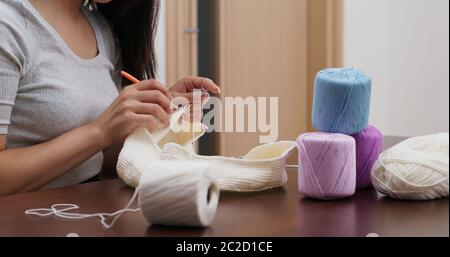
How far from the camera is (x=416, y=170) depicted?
688mm

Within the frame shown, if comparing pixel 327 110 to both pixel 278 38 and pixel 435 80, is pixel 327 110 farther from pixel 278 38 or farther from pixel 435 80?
pixel 435 80

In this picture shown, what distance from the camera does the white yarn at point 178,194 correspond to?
57 cm

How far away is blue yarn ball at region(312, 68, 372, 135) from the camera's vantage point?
716mm

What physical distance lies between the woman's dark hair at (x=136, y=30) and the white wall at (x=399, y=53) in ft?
6.76

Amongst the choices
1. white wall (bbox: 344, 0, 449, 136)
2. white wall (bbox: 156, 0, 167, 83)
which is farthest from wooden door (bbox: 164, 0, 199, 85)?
white wall (bbox: 344, 0, 449, 136)

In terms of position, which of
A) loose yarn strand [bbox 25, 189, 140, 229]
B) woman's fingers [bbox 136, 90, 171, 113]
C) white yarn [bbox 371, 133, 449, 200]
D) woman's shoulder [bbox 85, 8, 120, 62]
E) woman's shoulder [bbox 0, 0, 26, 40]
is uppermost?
woman's shoulder [bbox 0, 0, 26, 40]

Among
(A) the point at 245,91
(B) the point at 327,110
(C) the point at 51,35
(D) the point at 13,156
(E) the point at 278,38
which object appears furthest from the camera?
(E) the point at 278,38

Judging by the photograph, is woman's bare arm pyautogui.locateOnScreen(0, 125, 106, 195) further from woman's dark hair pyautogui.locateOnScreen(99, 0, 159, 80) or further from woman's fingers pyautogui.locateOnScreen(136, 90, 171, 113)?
woman's dark hair pyautogui.locateOnScreen(99, 0, 159, 80)

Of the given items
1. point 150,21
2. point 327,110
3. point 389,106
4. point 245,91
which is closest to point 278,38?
point 245,91

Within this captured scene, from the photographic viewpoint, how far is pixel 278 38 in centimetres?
296

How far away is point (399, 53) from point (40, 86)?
2.56 meters

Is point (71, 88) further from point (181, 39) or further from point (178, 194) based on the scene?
point (181, 39)

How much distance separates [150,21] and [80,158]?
1.36ft

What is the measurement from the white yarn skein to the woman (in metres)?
0.29
